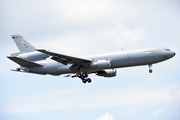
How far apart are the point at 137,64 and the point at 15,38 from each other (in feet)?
69.3

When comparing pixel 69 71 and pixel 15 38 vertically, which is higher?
pixel 15 38

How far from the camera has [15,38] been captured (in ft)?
259

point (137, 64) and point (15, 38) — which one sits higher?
point (15, 38)

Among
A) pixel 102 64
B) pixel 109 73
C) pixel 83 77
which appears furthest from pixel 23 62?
pixel 109 73

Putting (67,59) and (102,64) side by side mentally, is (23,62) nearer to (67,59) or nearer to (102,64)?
(67,59)

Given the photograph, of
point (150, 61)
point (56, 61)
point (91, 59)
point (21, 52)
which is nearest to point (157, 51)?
point (150, 61)

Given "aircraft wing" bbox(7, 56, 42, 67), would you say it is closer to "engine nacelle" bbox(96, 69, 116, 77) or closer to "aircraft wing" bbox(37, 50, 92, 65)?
"aircraft wing" bbox(37, 50, 92, 65)

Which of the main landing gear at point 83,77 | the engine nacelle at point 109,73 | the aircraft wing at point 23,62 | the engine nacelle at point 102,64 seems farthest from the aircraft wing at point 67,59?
the engine nacelle at point 109,73

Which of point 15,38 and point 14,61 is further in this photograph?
point 15,38

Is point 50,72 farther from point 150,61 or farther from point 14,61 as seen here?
point 150,61

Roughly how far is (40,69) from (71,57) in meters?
6.88

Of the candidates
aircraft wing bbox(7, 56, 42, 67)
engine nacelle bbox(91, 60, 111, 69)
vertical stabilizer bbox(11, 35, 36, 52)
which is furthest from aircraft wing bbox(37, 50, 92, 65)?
vertical stabilizer bbox(11, 35, 36, 52)

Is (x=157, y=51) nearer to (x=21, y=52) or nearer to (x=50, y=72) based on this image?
(x=50, y=72)

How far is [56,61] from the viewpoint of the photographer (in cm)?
7231
